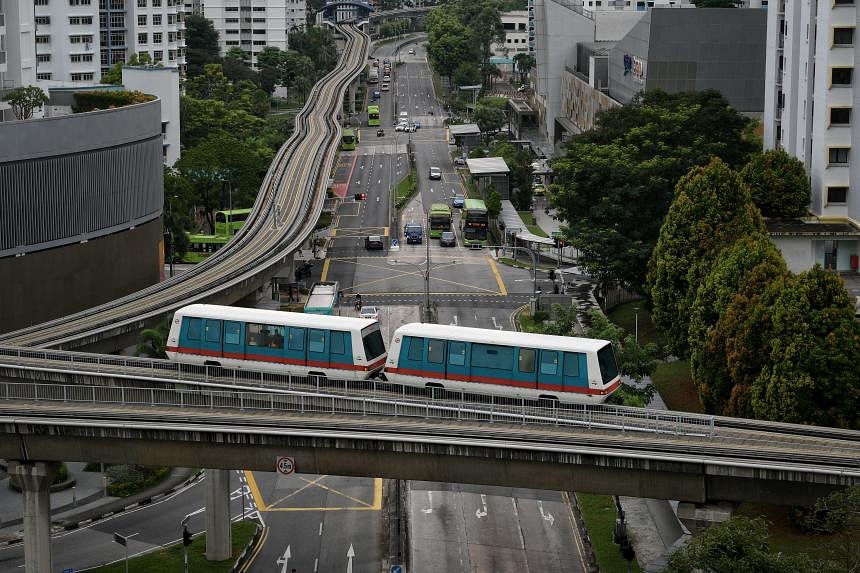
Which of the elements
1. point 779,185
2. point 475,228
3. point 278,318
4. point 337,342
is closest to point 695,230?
point 779,185

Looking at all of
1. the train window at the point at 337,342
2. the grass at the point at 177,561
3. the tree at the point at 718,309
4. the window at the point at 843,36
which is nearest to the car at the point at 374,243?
the window at the point at 843,36

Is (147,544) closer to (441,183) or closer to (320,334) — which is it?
(320,334)

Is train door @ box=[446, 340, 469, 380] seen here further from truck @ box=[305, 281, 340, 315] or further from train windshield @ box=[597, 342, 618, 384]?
truck @ box=[305, 281, 340, 315]

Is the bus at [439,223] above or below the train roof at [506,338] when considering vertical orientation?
below

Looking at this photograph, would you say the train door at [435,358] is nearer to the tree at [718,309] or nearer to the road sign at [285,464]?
the road sign at [285,464]

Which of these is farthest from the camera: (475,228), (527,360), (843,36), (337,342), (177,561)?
(475,228)

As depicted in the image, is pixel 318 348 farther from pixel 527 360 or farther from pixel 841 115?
pixel 841 115

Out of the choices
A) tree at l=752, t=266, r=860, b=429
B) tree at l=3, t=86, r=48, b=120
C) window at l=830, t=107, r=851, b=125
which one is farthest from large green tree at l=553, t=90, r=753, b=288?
tree at l=3, t=86, r=48, b=120
